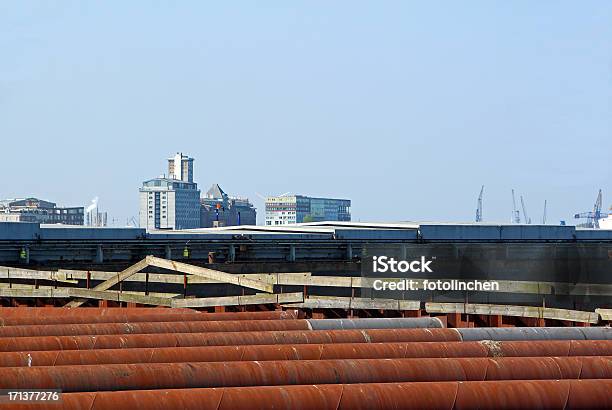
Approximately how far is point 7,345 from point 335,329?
5.20m

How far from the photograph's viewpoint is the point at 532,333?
55.1ft

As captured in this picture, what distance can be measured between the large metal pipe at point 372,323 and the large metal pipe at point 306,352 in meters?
2.68

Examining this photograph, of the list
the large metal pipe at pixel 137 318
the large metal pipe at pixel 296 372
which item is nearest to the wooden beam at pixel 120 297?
the large metal pipe at pixel 137 318

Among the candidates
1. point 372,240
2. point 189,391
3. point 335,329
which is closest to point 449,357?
point 335,329

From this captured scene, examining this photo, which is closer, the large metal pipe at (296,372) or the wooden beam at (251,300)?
the large metal pipe at (296,372)

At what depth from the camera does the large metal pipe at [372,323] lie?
17578 mm

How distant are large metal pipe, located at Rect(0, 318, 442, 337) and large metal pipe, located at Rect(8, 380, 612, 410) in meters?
5.21

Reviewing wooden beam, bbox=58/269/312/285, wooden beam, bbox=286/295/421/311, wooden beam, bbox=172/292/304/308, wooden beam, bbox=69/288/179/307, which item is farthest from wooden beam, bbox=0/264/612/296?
wooden beam, bbox=69/288/179/307

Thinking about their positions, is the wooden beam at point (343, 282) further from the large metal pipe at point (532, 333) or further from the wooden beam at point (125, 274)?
the large metal pipe at point (532, 333)

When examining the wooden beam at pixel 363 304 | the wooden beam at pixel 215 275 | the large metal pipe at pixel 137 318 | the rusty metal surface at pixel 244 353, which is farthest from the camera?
the wooden beam at pixel 215 275

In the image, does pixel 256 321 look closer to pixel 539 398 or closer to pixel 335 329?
pixel 335 329

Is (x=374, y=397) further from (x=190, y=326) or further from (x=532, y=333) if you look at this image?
(x=190, y=326)

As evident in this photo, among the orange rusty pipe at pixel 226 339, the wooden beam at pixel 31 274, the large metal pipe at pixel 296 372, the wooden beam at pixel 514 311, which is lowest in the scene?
the wooden beam at pixel 514 311

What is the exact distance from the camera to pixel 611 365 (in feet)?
44.8
